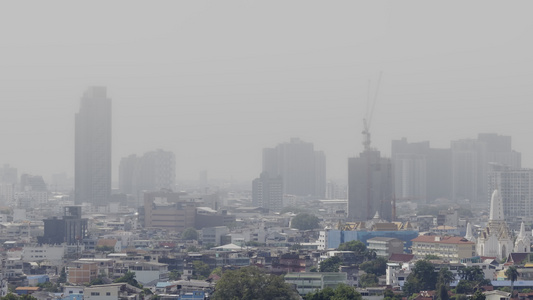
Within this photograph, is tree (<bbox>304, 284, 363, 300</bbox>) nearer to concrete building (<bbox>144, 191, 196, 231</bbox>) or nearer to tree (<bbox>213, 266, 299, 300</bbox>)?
tree (<bbox>213, 266, 299, 300</bbox>)

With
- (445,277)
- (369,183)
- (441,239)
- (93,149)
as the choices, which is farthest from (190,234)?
(93,149)

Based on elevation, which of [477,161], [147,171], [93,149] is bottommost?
[147,171]

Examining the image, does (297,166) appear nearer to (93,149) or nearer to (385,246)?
(93,149)

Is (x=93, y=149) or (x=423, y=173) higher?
(x=93, y=149)

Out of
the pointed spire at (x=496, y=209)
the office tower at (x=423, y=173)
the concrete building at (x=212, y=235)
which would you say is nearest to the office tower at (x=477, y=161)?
the office tower at (x=423, y=173)

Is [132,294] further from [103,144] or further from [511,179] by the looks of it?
[103,144]

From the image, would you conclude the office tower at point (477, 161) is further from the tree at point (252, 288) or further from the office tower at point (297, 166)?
the tree at point (252, 288)
